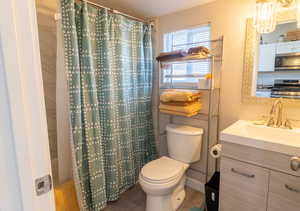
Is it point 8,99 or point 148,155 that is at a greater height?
point 8,99

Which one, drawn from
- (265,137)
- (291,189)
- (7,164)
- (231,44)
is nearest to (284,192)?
(291,189)

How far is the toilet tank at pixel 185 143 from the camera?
1804 millimetres

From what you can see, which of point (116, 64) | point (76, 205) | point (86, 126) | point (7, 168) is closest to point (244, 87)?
point (116, 64)

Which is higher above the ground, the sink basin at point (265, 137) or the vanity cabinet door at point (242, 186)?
the sink basin at point (265, 137)

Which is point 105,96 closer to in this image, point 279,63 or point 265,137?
point 265,137

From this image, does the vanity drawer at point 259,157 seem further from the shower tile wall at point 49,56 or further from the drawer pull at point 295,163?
the shower tile wall at point 49,56

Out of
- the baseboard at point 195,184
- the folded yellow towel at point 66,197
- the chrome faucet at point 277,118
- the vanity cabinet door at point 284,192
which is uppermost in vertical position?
the chrome faucet at point 277,118

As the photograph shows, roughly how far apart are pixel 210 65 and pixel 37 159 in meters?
1.77

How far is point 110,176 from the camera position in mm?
1760

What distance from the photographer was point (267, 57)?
1.52 metres

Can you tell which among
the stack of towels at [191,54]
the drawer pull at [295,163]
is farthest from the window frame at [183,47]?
the drawer pull at [295,163]

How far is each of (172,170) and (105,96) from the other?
0.95 m

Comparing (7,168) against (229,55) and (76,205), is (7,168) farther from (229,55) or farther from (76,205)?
(229,55)

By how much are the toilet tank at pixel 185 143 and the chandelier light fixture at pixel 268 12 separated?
107 cm
